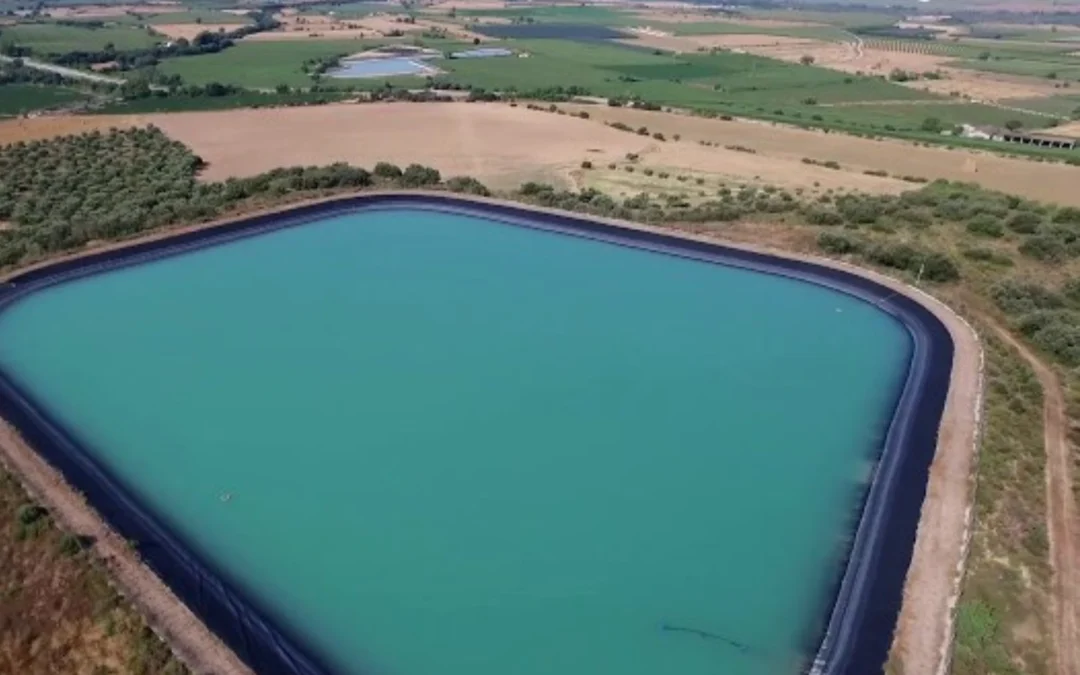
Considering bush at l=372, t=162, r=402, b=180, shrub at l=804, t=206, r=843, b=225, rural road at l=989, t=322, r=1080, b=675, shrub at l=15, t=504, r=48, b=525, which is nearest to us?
rural road at l=989, t=322, r=1080, b=675

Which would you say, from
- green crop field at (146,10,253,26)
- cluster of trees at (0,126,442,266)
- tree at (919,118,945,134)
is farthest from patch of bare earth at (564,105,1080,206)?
green crop field at (146,10,253,26)

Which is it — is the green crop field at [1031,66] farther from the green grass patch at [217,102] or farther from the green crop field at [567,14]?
the green grass patch at [217,102]

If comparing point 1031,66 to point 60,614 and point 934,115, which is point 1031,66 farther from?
point 60,614

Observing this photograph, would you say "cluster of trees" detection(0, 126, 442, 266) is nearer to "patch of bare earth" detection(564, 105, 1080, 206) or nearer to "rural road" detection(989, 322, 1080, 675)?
"patch of bare earth" detection(564, 105, 1080, 206)

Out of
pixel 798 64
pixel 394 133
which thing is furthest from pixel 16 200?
pixel 798 64

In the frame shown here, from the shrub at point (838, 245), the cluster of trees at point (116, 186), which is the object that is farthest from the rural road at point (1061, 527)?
the cluster of trees at point (116, 186)

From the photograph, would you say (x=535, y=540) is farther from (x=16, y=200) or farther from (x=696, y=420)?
(x=16, y=200)
